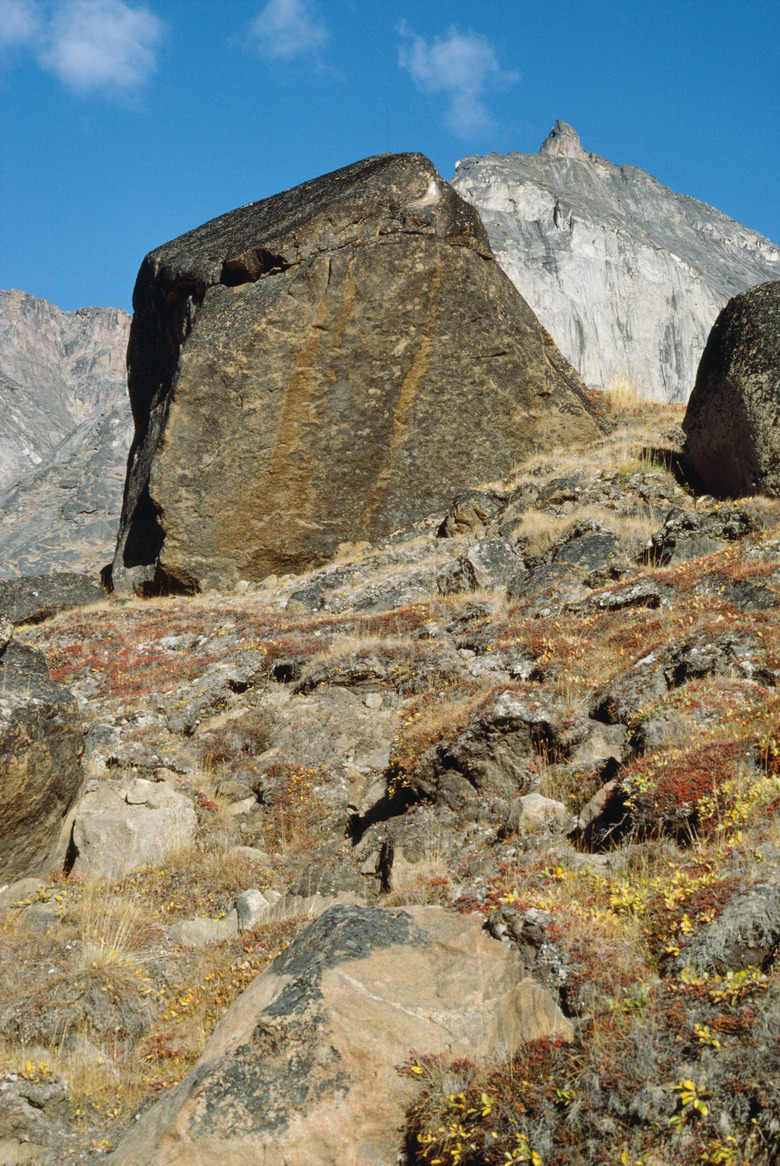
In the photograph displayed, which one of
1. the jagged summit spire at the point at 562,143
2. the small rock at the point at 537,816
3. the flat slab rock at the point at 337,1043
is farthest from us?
the jagged summit spire at the point at 562,143

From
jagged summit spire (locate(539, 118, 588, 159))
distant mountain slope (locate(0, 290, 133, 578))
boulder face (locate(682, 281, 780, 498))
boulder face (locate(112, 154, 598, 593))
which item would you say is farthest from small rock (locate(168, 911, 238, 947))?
jagged summit spire (locate(539, 118, 588, 159))

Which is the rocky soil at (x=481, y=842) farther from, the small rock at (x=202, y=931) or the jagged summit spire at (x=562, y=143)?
the jagged summit spire at (x=562, y=143)

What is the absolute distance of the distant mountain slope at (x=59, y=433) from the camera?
4675 centimetres

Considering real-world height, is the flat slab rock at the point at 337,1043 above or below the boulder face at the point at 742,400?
below

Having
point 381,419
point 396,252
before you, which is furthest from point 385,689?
point 396,252

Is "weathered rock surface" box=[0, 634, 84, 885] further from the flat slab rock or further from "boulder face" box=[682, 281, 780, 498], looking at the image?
"boulder face" box=[682, 281, 780, 498]

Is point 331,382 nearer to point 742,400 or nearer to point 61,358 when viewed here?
point 742,400

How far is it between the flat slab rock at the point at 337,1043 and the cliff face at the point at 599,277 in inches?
2102

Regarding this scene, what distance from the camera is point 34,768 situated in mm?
7191

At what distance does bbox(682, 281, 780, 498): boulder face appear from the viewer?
13117mm

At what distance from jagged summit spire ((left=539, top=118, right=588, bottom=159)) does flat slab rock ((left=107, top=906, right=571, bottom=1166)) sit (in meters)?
86.0

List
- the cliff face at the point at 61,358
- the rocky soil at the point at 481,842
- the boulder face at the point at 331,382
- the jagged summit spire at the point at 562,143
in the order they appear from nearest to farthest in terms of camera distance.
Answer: the rocky soil at the point at 481,842, the boulder face at the point at 331,382, the jagged summit spire at the point at 562,143, the cliff face at the point at 61,358

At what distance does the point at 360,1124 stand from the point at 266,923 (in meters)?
2.61

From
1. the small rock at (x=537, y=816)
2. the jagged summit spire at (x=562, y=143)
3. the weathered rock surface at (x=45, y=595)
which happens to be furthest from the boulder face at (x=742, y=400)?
the jagged summit spire at (x=562, y=143)
